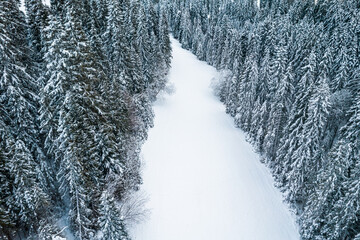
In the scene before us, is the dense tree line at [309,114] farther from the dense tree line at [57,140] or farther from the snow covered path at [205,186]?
the dense tree line at [57,140]

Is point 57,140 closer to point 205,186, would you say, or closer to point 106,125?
point 106,125

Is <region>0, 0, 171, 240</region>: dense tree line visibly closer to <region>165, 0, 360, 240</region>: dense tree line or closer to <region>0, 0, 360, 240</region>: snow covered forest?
<region>0, 0, 360, 240</region>: snow covered forest

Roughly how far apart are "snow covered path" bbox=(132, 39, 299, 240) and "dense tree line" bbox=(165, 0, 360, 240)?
2465mm

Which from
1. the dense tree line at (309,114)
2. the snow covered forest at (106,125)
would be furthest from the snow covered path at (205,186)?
the dense tree line at (309,114)

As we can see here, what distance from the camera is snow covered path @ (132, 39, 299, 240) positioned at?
24.8 m

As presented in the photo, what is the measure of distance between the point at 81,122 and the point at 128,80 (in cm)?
1585

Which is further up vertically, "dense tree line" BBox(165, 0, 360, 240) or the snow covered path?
"dense tree line" BBox(165, 0, 360, 240)

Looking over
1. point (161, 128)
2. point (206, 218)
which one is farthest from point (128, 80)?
point (206, 218)

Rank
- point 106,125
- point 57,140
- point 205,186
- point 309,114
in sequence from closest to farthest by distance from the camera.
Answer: point 57,140 → point 106,125 → point 309,114 → point 205,186

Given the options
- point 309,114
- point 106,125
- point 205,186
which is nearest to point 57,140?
point 106,125

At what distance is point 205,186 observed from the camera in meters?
30.6

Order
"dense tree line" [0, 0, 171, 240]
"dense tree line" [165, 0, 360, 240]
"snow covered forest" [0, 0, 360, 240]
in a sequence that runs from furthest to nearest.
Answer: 1. "dense tree line" [165, 0, 360, 240]
2. "snow covered forest" [0, 0, 360, 240]
3. "dense tree line" [0, 0, 171, 240]

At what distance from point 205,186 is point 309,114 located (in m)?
15.0

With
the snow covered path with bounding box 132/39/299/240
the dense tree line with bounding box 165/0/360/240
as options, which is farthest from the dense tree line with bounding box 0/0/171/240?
the dense tree line with bounding box 165/0/360/240
